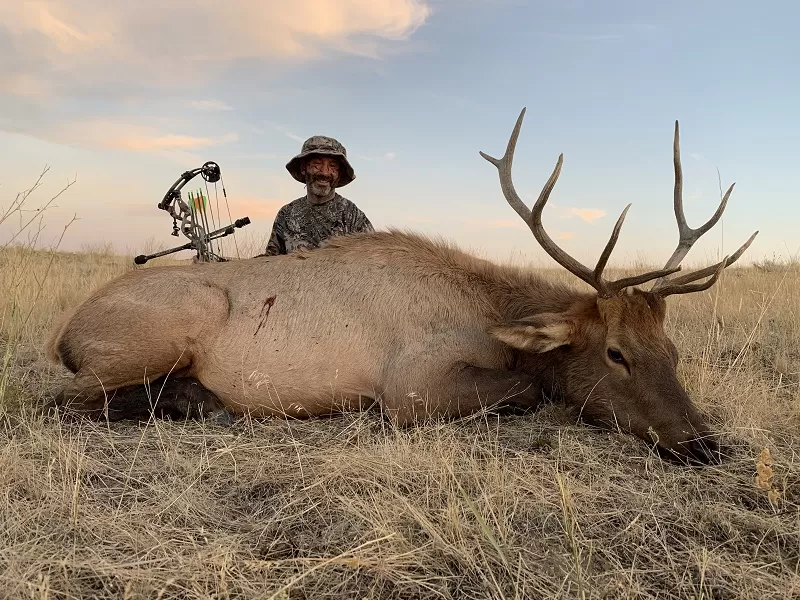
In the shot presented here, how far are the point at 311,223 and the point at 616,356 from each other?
15.2 feet

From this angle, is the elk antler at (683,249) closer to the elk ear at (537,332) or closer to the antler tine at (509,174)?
the elk ear at (537,332)

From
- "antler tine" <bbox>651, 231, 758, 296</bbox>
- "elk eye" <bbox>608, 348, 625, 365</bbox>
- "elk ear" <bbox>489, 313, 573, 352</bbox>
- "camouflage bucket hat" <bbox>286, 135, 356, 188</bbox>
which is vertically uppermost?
"camouflage bucket hat" <bbox>286, 135, 356, 188</bbox>

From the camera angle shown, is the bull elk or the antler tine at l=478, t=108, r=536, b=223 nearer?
the bull elk

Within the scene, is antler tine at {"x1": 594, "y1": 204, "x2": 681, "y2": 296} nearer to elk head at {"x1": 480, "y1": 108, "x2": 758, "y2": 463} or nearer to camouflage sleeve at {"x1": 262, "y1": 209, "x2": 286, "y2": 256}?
elk head at {"x1": 480, "y1": 108, "x2": 758, "y2": 463}

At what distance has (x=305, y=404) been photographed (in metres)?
4.23

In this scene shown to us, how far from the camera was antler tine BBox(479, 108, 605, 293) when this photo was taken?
3.90m

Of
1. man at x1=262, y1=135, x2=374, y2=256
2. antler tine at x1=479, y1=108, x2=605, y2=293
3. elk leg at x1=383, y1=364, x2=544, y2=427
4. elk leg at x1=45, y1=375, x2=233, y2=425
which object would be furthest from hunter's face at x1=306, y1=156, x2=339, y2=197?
elk leg at x1=383, y1=364, x2=544, y2=427

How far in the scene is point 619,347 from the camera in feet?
12.4

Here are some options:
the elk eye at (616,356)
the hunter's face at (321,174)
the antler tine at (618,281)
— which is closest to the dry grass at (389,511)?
the elk eye at (616,356)

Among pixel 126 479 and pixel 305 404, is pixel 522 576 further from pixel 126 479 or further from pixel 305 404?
pixel 305 404

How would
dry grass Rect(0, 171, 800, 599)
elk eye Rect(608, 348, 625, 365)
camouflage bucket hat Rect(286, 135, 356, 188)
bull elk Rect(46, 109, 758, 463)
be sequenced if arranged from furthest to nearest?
camouflage bucket hat Rect(286, 135, 356, 188)
bull elk Rect(46, 109, 758, 463)
elk eye Rect(608, 348, 625, 365)
dry grass Rect(0, 171, 800, 599)

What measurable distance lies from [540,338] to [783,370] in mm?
2952

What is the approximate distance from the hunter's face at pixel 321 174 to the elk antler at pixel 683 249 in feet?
14.4

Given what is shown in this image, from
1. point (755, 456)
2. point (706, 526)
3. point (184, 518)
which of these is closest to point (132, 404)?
point (184, 518)
